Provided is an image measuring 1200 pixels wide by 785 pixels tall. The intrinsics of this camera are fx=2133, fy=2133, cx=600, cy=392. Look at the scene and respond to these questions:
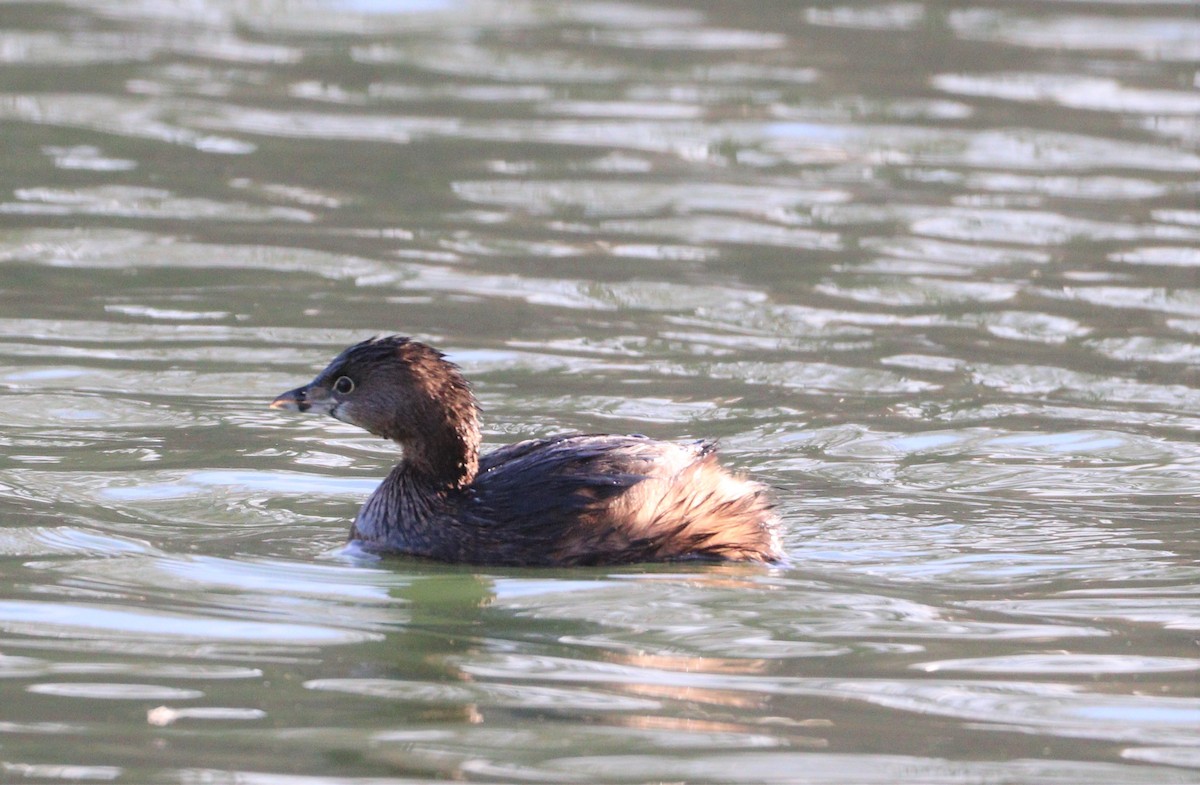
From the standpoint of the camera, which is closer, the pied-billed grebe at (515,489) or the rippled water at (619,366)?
the rippled water at (619,366)

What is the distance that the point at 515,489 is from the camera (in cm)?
672

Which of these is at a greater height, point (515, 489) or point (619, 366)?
point (619, 366)

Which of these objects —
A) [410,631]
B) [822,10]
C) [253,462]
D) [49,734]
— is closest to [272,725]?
[49,734]

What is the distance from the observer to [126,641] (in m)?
5.64

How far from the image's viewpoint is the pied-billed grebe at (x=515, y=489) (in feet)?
21.6

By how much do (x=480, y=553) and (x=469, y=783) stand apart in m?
2.02

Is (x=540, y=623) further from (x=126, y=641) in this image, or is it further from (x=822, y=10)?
(x=822, y=10)

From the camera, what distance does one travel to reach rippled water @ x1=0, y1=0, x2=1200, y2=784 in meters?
5.16

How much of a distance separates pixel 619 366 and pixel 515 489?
2.49 meters

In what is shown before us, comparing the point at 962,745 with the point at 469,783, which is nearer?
the point at 469,783

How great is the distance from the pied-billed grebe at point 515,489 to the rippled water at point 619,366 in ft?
0.44

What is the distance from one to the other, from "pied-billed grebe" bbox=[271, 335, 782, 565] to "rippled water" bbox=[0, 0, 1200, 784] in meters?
0.13

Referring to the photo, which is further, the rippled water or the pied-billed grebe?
the pied-billed grebe

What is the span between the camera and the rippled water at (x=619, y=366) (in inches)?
203
